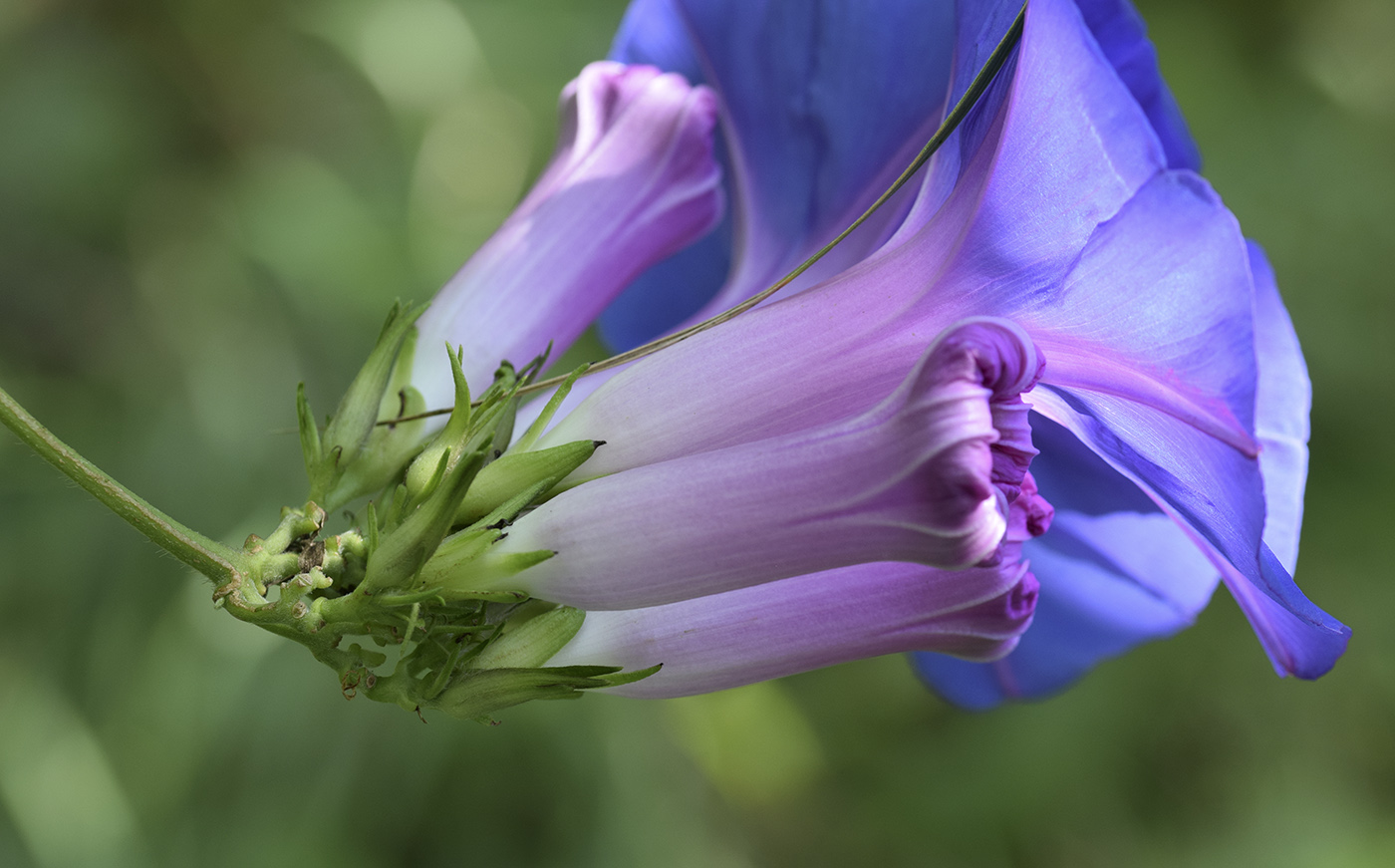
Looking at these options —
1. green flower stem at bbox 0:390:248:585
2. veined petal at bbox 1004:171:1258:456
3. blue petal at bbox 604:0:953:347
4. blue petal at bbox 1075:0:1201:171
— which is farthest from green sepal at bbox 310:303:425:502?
blue petal at bbox 1075:0:1201:171

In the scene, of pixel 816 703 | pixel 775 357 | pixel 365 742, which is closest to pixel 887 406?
pixel 775 357

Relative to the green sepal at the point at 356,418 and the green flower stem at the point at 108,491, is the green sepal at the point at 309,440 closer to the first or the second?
the green sepal at the point at 356,418

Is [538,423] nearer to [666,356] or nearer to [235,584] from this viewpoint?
[666,356]

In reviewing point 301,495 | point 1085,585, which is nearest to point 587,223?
point 1085,585

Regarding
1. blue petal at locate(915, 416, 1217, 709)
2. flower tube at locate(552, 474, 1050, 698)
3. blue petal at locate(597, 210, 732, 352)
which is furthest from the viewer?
blue petal at locate(597, 210, 732, 352)

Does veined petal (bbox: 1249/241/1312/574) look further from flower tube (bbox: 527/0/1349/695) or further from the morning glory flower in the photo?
flower tube (bbox: 527/0/1349/695)
